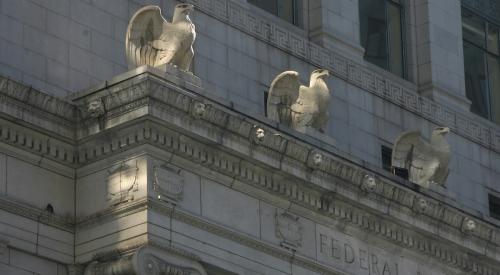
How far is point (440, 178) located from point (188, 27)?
24.9ft

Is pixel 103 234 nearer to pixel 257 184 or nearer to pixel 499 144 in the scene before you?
pixel 257 184

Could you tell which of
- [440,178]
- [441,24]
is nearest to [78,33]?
[440,178]

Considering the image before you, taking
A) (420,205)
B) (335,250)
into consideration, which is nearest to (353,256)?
(335,250)

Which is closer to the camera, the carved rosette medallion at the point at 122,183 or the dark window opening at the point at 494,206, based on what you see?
the carved rosette medallion at the point at 122,183

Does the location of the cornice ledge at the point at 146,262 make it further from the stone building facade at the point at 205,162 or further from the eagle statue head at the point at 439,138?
the eagle statue head at the point at 439,138

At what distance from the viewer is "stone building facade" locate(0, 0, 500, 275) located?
36.6m

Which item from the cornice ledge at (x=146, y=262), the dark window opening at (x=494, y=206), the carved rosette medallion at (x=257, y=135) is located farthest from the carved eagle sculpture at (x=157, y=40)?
the dark window opening at (x=494, y=206)

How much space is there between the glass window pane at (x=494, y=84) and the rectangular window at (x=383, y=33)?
3.44 metres

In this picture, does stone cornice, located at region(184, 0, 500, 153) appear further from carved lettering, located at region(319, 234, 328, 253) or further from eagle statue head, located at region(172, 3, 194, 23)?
carved lettering, located at region(319, 234, 328, 253)

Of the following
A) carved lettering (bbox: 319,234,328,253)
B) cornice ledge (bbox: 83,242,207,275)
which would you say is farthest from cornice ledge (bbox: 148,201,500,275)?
cornice ledge (bbox: 83,242,207,275)

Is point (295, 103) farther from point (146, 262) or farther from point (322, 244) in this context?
point (146, 262)

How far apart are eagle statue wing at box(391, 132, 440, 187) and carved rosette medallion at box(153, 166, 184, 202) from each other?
7.37 metres

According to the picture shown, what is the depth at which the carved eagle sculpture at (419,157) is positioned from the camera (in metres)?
43.5

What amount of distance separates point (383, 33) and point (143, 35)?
1170 cm
